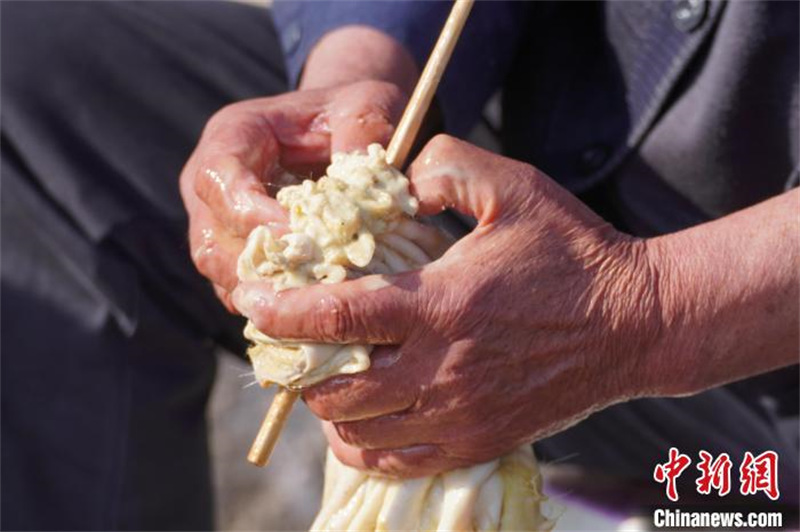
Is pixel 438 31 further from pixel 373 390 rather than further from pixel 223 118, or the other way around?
pixel 373 390

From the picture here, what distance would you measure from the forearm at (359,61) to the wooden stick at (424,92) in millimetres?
309

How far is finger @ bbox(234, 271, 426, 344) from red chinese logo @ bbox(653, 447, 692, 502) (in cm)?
52

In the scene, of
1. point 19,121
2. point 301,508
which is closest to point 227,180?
point 19,121

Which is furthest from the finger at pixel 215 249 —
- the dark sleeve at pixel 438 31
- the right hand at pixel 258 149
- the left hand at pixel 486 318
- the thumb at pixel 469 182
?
the dark sleeve at pixel 438 31

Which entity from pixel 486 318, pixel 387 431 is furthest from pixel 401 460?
pixel 486 318

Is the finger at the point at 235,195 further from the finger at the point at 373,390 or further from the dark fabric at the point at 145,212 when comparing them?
the dark fabric at the point at 145,212

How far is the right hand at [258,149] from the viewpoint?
126cm

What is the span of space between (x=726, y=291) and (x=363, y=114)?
0.44 metres

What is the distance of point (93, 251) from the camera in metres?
1.73

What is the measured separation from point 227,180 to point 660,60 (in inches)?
24.9

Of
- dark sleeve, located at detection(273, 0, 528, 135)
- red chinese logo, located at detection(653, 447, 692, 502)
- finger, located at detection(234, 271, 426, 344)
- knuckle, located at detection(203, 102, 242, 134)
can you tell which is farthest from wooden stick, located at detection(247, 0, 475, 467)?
red chinese logo, located at detection(653, 447, 692, 502)

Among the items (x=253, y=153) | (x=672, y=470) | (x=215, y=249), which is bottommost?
(x=672, y=470)

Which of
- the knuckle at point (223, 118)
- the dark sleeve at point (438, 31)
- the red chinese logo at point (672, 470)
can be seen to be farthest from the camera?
the dark sleeve at point (438, 31)

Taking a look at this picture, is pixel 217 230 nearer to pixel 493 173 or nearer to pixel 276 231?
pixel 276 231
